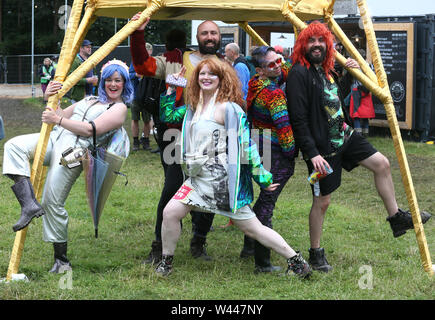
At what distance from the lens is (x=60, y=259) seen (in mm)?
5539

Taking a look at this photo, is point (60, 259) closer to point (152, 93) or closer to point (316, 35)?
point (152, 93)

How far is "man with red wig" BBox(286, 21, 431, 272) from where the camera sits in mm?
5379

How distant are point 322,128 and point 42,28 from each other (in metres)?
44.7

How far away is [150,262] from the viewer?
5.80m

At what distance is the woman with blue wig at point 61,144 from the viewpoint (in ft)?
16.6

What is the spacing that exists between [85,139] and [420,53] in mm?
11075

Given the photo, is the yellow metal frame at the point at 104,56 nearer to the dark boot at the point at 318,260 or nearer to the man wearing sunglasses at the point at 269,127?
the man wearing sunglasses at the point at 269,127

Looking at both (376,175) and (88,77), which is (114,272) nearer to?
(376,175)

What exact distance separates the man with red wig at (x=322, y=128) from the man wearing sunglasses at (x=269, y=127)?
9 cm

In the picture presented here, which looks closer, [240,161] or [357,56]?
[240,161]

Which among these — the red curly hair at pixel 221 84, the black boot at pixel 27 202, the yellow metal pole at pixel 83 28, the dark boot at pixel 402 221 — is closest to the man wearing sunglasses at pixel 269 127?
the red curly hair at pixel 221 84

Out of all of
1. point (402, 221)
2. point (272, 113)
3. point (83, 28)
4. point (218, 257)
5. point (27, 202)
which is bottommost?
point (218, 257)

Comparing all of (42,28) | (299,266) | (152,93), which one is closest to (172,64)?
(152,93)

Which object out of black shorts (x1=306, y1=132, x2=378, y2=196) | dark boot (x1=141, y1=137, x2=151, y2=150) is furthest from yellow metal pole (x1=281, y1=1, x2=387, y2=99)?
dark boot (x1=141, y1=137, x2=151, y2=150)
